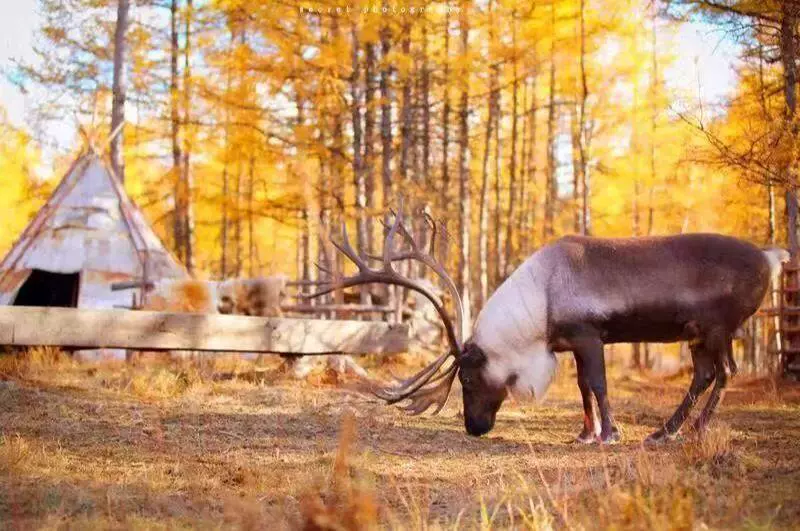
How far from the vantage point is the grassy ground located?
365cm

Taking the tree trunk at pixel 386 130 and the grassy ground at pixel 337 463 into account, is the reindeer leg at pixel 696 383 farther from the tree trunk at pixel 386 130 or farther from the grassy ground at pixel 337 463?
the tree trunk at pixel 386 130

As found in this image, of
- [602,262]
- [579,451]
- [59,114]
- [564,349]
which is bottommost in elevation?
[579,451]

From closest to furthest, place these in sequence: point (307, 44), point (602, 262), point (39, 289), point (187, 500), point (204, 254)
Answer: point (187, 500) → point (602, 262) → point (307, 44) → point (39, 289) → point (204, 254)

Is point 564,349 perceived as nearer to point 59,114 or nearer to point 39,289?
point 39,289

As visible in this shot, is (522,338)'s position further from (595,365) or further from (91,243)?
(91,243)

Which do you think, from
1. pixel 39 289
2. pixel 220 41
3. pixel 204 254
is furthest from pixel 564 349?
pixel 204 254

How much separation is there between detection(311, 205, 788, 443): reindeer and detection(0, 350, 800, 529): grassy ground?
0.35 meters

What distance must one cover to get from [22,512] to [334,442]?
263 centimetres

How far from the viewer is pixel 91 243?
47.6 ft

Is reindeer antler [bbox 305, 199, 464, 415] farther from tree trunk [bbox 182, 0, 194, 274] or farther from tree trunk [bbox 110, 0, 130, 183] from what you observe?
tree trunk [bbox 110, 0, 130, 183]

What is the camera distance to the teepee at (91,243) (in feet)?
46.6

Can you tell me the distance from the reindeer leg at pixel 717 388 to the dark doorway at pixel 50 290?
1207cm

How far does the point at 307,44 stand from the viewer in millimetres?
14344

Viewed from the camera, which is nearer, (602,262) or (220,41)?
(602,262)
